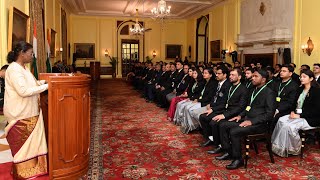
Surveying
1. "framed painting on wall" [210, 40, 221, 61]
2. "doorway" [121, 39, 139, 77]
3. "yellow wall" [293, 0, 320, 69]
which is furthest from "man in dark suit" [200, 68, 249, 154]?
"doorway" [121, 39, 139, 77]

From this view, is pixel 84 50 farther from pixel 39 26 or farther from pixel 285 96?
pixel 285 96

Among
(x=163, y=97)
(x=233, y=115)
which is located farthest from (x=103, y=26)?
(x=233, y=115)

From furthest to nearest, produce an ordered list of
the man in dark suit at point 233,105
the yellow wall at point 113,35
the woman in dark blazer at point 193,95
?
the yellow wall at point 113,35 → the woman in dark blazer at point 193,95 → the man in dark suit at point 233,105

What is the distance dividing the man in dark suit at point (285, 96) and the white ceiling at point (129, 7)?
34.0 feet

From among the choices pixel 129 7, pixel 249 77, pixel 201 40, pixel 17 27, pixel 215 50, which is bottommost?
pixel 249 77

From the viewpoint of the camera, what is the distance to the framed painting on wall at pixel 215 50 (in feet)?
51.5

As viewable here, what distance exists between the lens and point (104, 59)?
20.8 m

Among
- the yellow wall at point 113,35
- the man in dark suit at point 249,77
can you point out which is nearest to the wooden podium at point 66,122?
the man in dark suit at point 249,77

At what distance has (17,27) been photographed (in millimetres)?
6289

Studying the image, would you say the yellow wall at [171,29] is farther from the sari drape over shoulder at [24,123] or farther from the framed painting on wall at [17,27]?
the sari drape over shoulder at [24,123]

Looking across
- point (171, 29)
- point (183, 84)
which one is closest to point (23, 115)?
point (183, 84)

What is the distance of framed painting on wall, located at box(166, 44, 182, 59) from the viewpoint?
21.6 metres

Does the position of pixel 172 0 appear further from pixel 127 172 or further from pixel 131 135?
pixel 127 172

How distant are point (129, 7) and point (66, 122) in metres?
15.0
